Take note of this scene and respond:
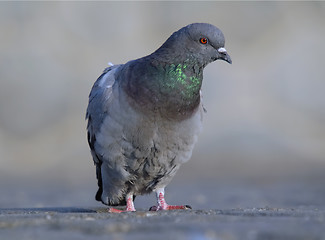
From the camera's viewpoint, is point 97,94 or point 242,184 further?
point 242,184

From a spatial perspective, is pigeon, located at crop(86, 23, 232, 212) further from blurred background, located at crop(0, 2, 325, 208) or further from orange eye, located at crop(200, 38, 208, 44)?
blurred background, located at crop(0, 2, 325, 208)

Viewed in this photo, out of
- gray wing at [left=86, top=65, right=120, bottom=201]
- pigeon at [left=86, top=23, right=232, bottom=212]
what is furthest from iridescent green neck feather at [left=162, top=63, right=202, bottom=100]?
gray wing at [left=86, top=65, right=120, bottom=201]

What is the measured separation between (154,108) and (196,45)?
2.64 feet

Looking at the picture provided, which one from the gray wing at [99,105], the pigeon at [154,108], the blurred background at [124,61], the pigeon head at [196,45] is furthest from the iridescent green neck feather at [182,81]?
the blurred background at [124,61]

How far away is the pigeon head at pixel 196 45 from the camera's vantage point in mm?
6340

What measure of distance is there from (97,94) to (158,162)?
980 millimetres

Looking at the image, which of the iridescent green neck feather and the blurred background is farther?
the blurred background

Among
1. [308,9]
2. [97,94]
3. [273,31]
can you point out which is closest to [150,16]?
[273,31]

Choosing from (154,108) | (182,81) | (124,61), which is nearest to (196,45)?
(182,81)

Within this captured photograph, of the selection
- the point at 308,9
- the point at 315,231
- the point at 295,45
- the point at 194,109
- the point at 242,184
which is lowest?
the point at 242,184

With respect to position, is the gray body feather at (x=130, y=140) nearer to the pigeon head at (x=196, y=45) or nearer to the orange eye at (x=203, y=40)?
the pigeon head at (x=196, y=45)

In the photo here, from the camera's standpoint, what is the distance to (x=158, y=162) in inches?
257

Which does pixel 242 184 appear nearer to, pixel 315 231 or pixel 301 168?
pixel 301 168

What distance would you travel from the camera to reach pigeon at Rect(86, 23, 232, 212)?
619 centimetres
